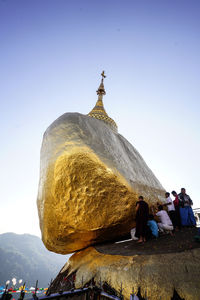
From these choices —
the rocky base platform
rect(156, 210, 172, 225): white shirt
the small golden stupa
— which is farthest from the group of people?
the small golden stupa

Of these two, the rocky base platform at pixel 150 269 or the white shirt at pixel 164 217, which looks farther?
the white shirt at pixel 164 217

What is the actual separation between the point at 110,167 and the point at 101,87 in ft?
33.5

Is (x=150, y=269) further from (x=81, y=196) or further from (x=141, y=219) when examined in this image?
(x=81, y=196)

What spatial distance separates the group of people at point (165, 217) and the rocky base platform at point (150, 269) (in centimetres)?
34

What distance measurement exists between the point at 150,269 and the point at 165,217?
7.12 feet

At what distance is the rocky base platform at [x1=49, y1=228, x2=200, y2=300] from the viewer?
2.95m

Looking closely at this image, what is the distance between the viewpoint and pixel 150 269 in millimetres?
3289

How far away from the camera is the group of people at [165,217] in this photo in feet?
15.2

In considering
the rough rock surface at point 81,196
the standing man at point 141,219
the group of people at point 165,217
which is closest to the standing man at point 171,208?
the group of people at point 165,217

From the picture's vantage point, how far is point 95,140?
5742 millimetres

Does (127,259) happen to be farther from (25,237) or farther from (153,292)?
(25,237)

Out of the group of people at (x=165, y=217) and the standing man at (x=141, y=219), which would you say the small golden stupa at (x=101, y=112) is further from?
the standing man at (x=141, y=219)

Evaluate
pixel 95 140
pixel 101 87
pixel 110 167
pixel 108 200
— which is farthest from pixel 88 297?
pixel 101 87

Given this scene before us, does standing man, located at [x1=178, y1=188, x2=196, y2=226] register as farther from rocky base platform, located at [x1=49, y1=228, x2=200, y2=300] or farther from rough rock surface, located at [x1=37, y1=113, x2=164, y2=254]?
rough rock surface, located at [x1=37, y1=113, x2=164, y2=254]
